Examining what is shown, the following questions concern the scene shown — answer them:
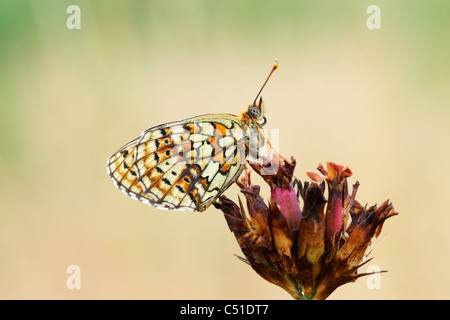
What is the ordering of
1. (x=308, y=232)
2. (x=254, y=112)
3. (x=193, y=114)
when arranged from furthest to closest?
(x=193, y=114) < (x=254, y=112) < (x=308, y=232)

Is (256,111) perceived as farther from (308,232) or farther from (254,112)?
(308,232)

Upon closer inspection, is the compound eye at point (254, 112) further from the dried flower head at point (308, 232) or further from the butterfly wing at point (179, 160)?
the dried flower head at point (308, 232)

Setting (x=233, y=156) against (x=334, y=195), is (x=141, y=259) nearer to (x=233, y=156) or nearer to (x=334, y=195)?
(x=233, y=156)

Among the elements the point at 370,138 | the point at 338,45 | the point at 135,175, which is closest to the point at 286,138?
the point at 370,138

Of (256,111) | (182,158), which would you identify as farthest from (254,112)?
(182,158)

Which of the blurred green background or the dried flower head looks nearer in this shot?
the dried flower head

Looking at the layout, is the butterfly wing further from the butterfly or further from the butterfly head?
the butterfly head

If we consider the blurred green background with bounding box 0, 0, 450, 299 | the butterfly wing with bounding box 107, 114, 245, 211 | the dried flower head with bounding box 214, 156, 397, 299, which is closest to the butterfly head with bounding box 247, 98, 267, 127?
the butterfly wing with bounding box 107, 114, 245, 211
